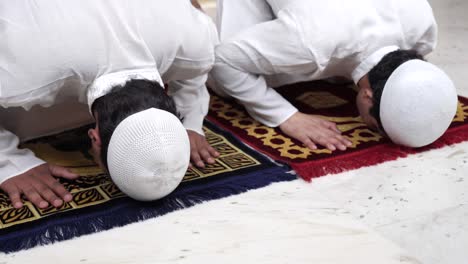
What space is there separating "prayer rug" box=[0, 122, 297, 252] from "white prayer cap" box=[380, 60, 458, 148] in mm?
290

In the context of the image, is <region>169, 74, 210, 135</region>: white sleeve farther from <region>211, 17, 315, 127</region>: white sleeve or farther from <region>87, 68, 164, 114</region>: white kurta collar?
<region>87, 68, 164, 114</region>: white kurta collar

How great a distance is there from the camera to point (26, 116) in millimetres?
1457

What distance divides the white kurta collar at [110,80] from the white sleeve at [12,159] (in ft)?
0.74

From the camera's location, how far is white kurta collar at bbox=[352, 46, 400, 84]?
152 centimetres

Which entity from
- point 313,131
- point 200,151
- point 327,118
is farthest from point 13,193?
point 327,118

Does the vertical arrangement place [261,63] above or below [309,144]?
above

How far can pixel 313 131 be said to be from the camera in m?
1.56

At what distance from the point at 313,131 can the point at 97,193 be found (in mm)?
600

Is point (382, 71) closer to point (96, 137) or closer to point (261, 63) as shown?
point (261, 63)

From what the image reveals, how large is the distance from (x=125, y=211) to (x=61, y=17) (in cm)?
40

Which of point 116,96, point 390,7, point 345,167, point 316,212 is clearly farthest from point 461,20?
point 116,96

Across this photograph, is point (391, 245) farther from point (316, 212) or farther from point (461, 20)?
point (461, 20)

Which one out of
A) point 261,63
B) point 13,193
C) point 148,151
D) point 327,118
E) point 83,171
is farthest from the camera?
point 327,118

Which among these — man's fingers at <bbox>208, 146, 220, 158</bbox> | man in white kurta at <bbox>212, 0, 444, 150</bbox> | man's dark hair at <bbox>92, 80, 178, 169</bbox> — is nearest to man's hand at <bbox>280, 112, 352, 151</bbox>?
man in white kurta at <bbox>212, 0, 444, 150</bbox>
